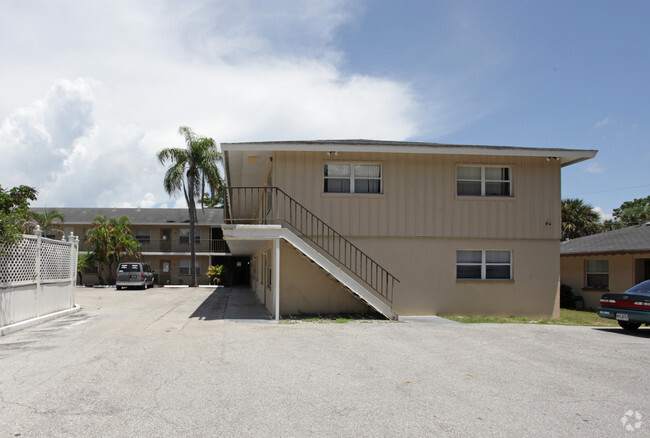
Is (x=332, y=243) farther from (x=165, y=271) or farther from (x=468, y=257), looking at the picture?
(x=165, y=271)

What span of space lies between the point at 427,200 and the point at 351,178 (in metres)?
2.35

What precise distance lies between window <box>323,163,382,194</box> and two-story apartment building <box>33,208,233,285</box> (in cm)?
2569

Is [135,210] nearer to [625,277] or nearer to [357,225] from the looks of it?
[357,225]

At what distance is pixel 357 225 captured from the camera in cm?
1425

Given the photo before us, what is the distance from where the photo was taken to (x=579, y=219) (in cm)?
3397

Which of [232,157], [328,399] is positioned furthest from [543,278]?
[328,399]

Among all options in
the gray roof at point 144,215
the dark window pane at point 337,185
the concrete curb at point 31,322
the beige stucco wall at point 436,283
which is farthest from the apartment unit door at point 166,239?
the dark window pane at point 337,185

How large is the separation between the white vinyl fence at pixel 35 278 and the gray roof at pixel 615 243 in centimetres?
1842

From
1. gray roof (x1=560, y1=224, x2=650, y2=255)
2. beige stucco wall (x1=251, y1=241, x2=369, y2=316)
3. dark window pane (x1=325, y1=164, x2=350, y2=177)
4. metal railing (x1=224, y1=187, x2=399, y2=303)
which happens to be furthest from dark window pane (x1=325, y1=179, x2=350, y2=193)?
gray roof (x1=560, y1=224, x2=650, y2=255)

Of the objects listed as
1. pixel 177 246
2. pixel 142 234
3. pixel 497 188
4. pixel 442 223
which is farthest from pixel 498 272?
pixel 142 234

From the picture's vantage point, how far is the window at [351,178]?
567 inches

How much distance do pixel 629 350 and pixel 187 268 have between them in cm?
3512

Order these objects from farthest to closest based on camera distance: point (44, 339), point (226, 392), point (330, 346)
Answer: point (44, 339) < point (330, 346) < point (226, 392)

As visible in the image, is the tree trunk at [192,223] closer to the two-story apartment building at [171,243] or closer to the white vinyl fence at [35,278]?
the two-story apartment building at [171,243]
